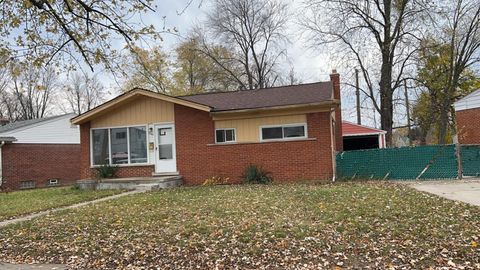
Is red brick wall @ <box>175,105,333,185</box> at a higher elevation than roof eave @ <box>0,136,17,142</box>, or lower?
lower

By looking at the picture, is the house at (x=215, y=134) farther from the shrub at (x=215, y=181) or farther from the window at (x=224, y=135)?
the shrub at (x=215, y=181)

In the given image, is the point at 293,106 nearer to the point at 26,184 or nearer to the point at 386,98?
the point at 386,98

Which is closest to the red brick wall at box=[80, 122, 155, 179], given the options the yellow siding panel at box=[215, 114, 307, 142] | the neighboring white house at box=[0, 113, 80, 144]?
the yellow siding panel at box=[215, 114, 307, 142]

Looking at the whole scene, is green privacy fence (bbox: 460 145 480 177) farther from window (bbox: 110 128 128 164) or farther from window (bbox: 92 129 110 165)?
window (bbox: 92 129 110 165)

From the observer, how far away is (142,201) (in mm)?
10547

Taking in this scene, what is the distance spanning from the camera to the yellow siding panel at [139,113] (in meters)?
15.9

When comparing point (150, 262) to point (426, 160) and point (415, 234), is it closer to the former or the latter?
point (415, 234)

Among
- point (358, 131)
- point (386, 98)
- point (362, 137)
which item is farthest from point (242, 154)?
point (362, 137)

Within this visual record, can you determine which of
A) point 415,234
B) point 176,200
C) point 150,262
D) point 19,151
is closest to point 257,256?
point 150,262

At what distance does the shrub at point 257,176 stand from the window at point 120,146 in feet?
14.6

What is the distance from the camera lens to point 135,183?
Result: 14.7 meters

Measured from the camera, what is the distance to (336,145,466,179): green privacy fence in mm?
13516

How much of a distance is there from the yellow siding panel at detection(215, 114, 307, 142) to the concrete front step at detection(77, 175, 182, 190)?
2780 millimetres

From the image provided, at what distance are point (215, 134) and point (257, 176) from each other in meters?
2.41
